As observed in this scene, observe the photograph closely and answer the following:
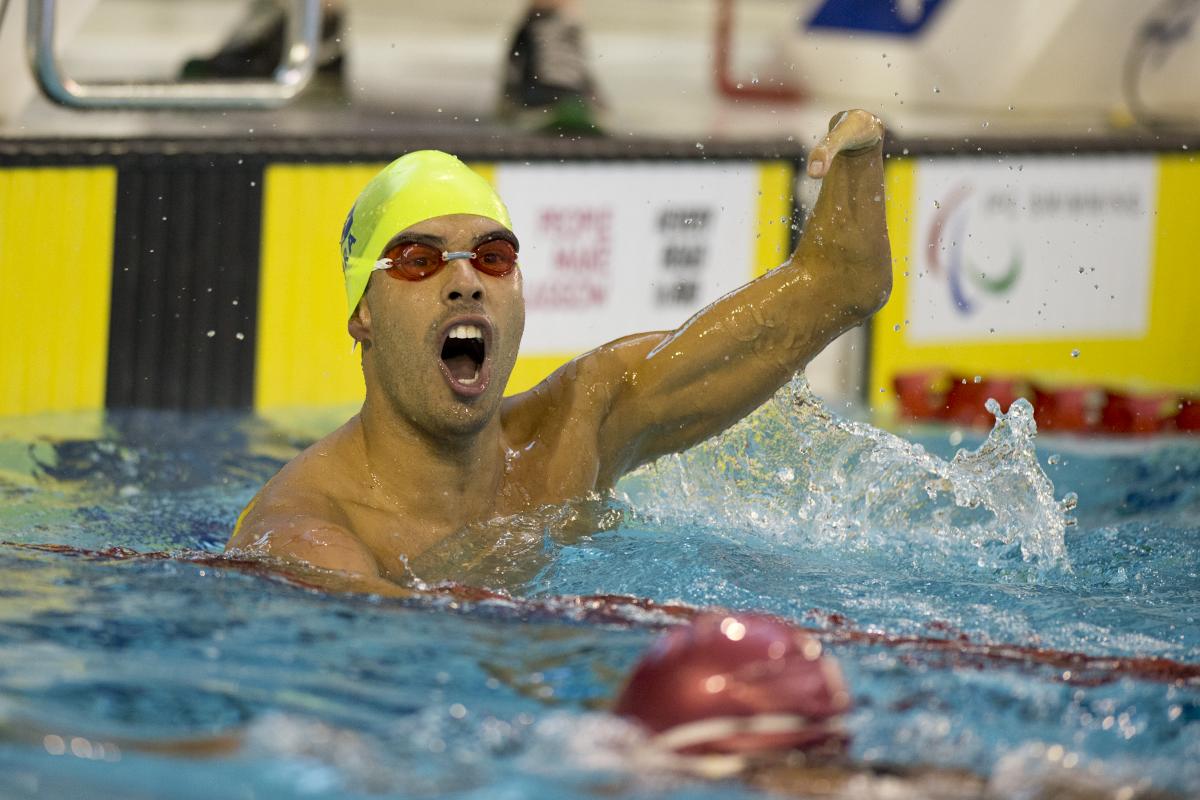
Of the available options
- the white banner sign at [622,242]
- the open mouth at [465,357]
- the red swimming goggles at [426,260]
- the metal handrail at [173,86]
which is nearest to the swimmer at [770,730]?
the open mouth at [465,357]

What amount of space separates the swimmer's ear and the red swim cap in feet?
3.54

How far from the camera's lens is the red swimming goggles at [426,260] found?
114 inches

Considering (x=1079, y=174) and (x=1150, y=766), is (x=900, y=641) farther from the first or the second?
(x=1079, y=174)

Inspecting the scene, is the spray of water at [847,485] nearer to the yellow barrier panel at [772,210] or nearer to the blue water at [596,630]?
the blue water at [596,630]

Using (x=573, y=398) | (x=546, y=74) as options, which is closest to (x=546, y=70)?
(x=546, y=74)

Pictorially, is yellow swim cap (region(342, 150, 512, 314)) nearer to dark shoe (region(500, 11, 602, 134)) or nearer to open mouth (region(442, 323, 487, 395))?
open mouth (region(442, 323, 487, 395))

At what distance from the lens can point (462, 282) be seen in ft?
9.41

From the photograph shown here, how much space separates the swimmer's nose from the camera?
2865 mm

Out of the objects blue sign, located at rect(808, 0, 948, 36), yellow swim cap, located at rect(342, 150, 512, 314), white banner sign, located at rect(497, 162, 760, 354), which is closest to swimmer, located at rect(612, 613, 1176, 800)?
yellow swim cap, located at rect(342, 150, 512, 314)

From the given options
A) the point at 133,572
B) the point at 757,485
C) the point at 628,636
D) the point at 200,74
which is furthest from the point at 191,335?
the point at 628,636

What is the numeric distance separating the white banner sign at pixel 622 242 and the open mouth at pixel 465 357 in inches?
91.8

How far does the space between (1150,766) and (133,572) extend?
1539 mm

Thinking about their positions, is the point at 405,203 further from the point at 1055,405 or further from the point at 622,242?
the point at 1055,405

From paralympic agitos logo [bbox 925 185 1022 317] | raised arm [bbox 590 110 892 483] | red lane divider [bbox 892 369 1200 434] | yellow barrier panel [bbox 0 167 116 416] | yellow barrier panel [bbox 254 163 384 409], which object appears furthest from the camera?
paralympic agitos logo [bbox 925 185 1022 317]
